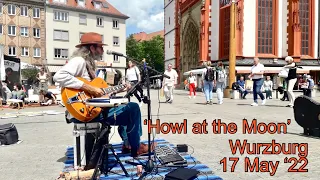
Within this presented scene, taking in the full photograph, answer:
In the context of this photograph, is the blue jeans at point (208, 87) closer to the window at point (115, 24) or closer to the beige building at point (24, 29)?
the beige building at point (24, 29)

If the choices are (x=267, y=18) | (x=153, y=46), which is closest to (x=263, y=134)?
(x=267, y=18)

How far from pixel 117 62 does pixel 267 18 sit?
3134 centimetres

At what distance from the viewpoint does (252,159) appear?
466 centimetres

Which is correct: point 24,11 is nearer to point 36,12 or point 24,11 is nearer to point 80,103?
point 36,12

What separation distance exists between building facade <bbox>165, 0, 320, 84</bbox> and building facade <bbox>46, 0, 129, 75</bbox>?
18611 millimetres

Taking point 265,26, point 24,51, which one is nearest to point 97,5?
point 24,51

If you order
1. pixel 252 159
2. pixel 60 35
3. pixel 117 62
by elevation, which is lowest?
pixel 252 159

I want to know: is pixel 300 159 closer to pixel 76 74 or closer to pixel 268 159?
pixel 268 159

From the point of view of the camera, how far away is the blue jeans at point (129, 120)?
3963mm

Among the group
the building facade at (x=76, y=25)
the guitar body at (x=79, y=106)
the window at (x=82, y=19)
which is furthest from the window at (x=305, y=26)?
the window at (x=82, y=19)

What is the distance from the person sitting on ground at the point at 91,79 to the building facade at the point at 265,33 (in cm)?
2629

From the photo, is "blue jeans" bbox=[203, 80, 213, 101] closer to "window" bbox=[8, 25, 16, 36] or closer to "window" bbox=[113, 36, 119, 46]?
"window" bbox=[8, 25, 16, 36]

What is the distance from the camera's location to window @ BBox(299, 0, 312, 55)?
31766mm

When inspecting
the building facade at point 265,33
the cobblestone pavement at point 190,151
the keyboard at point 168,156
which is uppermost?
the building facade at point 265,33
